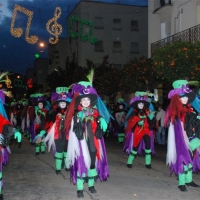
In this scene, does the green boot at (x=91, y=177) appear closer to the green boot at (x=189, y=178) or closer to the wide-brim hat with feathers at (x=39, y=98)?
the green boot at (x=189, y=178)

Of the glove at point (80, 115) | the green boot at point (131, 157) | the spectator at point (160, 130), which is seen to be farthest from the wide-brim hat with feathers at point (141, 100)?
the spectator at point (160, 130)

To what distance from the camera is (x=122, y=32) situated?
38750mm

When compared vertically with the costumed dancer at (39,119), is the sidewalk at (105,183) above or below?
below

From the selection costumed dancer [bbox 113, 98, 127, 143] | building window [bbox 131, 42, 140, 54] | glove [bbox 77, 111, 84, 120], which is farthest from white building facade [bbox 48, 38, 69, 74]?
glove [bbox 77, 111, 84, 120]

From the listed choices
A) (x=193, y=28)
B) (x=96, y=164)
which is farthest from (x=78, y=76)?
(x=96, y=164)

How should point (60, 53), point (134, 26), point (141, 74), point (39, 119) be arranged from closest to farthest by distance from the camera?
1. point (39, 119)
2. point (141, 74)
3. point (134, 26)
4. point (60, 53)

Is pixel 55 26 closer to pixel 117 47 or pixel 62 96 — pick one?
pixel 62 96

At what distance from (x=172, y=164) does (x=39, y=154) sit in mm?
5758

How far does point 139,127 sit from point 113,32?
3087cm

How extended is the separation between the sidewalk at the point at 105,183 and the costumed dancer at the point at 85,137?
39 cm

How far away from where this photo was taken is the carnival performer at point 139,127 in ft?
28.4

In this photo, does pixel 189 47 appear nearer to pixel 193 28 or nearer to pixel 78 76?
pixel 193 28

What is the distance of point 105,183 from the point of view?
23.4 ft

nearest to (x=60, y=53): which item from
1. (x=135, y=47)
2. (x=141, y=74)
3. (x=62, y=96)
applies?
(x=135, y=47)
